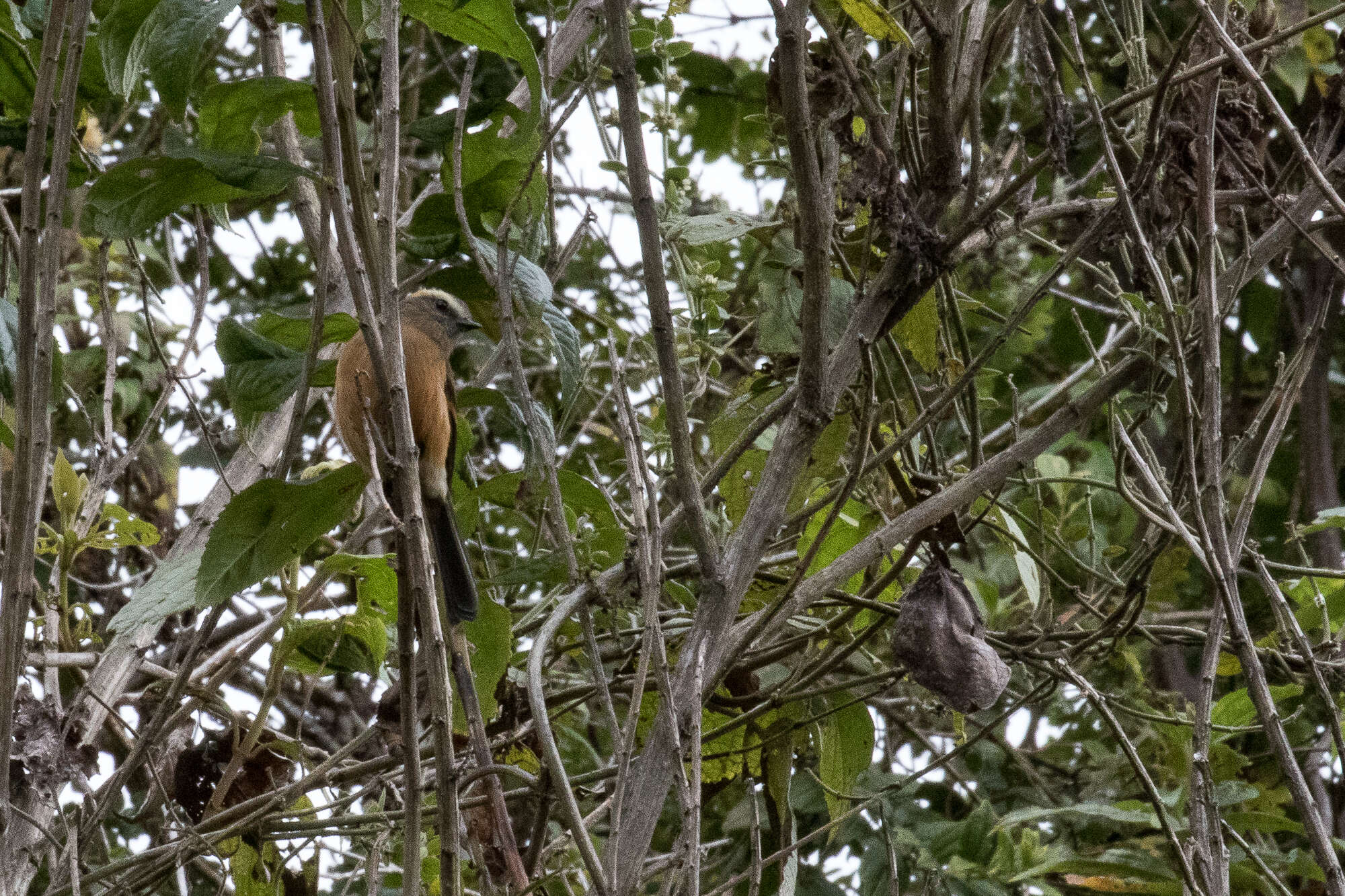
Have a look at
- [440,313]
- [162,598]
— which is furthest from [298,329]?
[440,313]

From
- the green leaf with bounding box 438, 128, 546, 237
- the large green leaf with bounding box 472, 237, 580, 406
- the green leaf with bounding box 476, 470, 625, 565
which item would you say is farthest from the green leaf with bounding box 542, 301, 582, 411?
the green leaf with bounding box 476, 470, 625, 565

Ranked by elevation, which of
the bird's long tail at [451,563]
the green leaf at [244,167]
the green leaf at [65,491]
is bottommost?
the bird's long tail at [451,563]

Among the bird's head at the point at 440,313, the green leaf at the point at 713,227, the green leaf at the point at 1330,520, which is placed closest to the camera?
the green leaf at the point at 713,227

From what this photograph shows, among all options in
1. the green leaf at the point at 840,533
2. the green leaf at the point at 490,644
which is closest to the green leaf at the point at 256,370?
the green leaf at the point at 490,644

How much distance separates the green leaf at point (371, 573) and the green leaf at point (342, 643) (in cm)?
3

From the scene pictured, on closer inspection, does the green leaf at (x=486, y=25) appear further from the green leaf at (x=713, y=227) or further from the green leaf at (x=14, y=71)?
the green leaf at (x=14, y=71)

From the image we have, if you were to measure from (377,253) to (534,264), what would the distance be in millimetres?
326

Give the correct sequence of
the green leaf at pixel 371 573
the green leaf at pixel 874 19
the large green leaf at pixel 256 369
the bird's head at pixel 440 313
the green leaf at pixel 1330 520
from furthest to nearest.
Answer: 1. the bird's head at pixel 440 313
2. the green leaf at pixel 1330 520
3. the green leaf at pixel 371 573
4. the large green leaf at pixel 256 369
5. the green leaf at pixel 874 19

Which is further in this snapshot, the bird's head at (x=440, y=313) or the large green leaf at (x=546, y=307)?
the bird's head at (x=440, y=313)

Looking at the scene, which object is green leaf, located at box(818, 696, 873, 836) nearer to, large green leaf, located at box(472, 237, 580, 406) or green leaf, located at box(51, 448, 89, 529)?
large green leaf, located at box(472, 237, 580, 406)

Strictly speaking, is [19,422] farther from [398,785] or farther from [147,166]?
[398,785]

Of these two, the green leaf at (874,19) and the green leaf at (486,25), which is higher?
the green leaf at (486,25)

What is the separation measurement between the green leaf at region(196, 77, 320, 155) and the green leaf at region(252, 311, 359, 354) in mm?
267

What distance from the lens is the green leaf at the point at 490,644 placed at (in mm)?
2098
